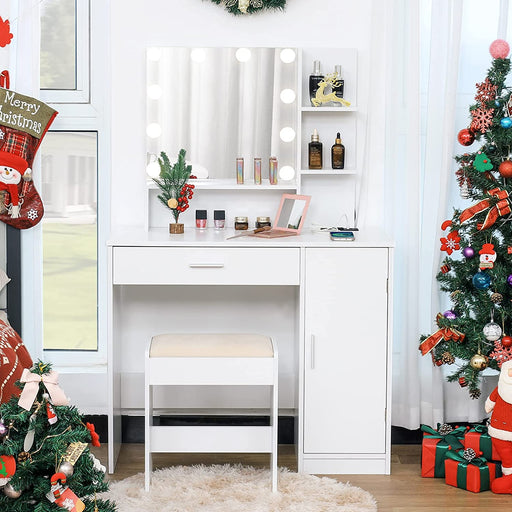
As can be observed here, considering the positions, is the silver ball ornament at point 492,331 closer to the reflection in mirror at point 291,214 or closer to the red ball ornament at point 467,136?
the red ball ornament at point 467,136

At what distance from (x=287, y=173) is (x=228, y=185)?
0.25 m

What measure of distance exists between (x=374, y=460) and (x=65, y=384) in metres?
1.36

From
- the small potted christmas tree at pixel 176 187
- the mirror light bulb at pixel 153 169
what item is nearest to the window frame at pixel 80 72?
the mirror light bulb at pixel 153 169

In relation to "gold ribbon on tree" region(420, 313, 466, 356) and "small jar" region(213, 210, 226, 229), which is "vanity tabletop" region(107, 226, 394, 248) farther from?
"gold ribbon on tree" region(420, 313, 466, 356)

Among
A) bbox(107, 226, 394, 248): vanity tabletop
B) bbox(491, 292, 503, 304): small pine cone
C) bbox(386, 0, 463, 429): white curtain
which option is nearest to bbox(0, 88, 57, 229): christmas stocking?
bbox(107, 226, 394, 248): vanity tabletop

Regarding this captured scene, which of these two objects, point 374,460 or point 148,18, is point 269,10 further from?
point 374,460

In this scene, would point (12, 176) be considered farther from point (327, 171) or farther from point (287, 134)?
point (327, 171)

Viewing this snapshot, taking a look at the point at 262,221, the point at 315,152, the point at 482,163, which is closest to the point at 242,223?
the point at 262,221

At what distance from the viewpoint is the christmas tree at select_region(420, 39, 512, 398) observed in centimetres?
297

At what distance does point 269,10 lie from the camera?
133 inches

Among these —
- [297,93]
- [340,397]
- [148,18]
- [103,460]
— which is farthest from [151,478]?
[148,18]

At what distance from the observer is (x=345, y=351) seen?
310cm

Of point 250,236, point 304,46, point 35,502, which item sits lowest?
point 35,502

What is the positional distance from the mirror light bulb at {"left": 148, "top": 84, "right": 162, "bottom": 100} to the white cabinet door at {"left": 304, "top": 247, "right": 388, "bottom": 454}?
0.95 metres
